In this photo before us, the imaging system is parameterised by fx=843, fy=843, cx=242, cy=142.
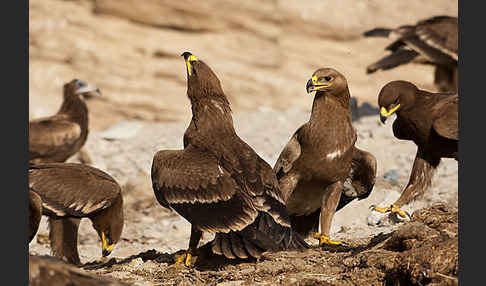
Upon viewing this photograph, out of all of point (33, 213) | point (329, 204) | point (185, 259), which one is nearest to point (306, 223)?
point (329, 204)

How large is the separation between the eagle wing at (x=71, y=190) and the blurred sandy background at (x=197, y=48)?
921 cm

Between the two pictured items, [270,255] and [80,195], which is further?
[80,195]

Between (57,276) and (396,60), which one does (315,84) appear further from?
(396,60)

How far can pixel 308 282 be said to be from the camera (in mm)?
6359

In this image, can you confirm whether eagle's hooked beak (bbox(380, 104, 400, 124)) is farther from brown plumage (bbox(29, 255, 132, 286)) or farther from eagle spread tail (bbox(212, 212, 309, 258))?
brown plumage (bbox(29, 255, 132, 286))

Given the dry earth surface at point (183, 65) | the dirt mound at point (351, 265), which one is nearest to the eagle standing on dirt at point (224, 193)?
the dirt mound at point (351, 265)

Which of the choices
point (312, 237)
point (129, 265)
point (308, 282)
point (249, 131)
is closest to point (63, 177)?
point (129, 265)

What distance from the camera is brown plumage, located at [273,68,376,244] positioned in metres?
7.75

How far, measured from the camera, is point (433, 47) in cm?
1495

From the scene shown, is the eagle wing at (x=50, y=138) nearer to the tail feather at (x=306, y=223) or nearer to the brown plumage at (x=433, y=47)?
the tail feather at (x=306, y=223)

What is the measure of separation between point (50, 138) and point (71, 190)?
4.18 metres

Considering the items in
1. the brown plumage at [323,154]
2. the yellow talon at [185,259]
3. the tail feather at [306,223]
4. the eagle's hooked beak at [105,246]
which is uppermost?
the brown plumage at [323,154]

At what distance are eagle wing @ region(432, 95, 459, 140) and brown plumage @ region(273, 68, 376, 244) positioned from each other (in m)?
0.92

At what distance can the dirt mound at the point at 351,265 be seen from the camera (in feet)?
19.8
